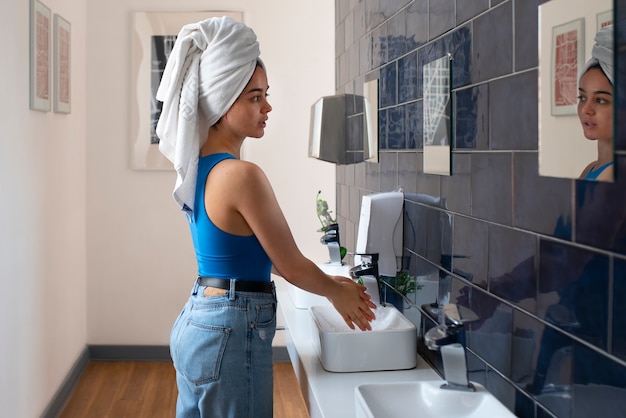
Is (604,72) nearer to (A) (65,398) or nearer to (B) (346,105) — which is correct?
(B) (346,105)

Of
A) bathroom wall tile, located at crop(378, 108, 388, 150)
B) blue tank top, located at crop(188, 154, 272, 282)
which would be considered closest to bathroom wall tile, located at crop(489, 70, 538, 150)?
blue tank top, located at crop(188, 154, 272, 282)

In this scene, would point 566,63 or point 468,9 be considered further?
point 468,9

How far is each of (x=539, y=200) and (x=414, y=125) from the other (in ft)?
3.25

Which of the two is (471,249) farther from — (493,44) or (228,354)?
(228,354)

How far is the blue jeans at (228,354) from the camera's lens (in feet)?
6.68

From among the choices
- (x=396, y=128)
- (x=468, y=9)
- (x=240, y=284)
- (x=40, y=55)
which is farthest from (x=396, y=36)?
(x=40, y=55)

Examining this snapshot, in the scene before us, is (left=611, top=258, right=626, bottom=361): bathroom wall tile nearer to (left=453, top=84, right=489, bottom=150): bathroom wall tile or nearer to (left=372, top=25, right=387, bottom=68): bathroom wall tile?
(left=453, top=84, right=489, bottom=150): bathroom wall tile

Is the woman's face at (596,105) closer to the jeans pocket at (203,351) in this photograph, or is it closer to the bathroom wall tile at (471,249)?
the bathroom wall tile at (471,249)

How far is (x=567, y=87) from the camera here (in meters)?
1.33

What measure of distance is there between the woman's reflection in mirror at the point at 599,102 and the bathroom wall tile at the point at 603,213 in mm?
20

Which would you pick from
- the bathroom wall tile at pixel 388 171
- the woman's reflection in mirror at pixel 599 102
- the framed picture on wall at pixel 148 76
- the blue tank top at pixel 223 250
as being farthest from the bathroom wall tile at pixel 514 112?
the framed picture on wall at pixel 148 76

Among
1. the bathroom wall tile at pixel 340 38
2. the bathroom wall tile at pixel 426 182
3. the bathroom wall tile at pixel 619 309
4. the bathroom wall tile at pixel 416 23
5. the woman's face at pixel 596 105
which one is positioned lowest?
the bathroom wall tile at pixel 619 309

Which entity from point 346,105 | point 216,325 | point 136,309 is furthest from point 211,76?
point 136,309

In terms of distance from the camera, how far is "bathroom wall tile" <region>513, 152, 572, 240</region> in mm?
1373
